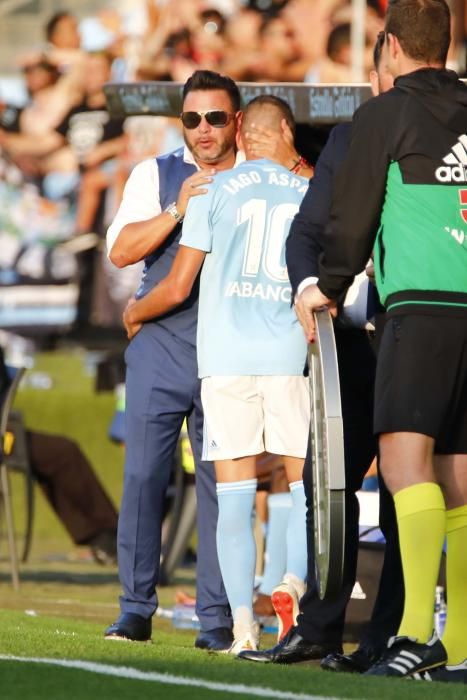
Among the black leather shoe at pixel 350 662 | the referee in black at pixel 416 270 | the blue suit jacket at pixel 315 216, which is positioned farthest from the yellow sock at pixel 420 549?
the blue suit jacket at pixel 315 216

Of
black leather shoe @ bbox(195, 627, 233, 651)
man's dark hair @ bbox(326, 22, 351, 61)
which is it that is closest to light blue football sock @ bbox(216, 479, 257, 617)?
black leather shoe @ bbox(195, 627, 233, 651)

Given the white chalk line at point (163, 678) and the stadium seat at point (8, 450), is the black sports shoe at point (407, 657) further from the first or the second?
the stadium seat at point (8, 450)

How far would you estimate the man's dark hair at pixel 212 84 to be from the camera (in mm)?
7223

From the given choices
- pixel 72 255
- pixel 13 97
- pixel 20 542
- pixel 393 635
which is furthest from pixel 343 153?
pixel 13 97

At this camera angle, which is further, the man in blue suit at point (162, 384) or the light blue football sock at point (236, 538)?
the man in blue suit at point (162, 384)

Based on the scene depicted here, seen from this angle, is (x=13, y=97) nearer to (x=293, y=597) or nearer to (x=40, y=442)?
(x=40, y=442)

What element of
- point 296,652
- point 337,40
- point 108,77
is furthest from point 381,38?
point 108,77

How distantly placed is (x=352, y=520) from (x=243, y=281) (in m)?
1.16

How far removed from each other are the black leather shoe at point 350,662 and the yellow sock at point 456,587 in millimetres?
317

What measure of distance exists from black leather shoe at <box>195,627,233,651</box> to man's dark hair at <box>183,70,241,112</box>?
6.91ft

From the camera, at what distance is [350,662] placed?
5758 millimetres

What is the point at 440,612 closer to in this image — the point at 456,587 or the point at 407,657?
the point at 456,587

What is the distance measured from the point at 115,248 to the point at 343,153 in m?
1.62

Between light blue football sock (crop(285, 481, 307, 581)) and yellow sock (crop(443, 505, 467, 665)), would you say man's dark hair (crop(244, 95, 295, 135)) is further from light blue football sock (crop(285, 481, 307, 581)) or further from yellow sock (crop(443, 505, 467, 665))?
yellow sock (crop(443, 505, 467, 665))
